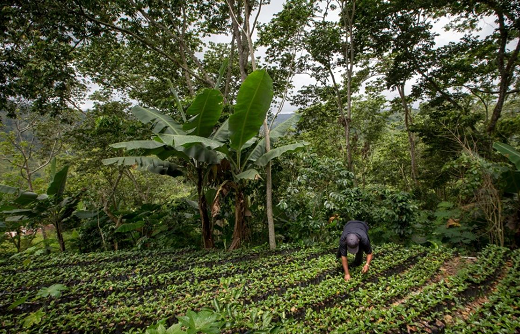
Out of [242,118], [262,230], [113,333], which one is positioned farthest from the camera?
[262,230]

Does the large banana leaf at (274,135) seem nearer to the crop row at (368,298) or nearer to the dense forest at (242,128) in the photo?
the dense forest at (242,128)

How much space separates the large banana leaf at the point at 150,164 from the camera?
454 centimetres

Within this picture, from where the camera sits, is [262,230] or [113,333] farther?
[262,230]

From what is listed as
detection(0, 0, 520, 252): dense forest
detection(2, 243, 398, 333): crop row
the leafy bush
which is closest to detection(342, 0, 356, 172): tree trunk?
detection(0, 0, 520, 252): dense forest

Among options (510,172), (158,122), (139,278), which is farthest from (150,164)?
(510,172)

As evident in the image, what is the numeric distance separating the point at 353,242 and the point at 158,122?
4.09 m

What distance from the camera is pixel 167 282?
3809 mm

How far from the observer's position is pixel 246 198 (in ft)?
18.6

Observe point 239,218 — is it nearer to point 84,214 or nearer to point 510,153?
point 84,214

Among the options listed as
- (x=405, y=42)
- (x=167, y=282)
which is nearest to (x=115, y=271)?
(x=167, y=282)

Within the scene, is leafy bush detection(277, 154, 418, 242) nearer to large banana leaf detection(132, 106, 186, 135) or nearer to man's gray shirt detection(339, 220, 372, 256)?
man's gray shirt detection(339, 220, 372, 256)

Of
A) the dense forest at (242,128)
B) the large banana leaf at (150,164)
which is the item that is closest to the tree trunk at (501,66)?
the dense forest at (242,128)

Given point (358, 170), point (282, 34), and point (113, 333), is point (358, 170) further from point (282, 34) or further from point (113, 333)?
point (113, 333)

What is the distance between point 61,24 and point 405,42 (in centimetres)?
992
